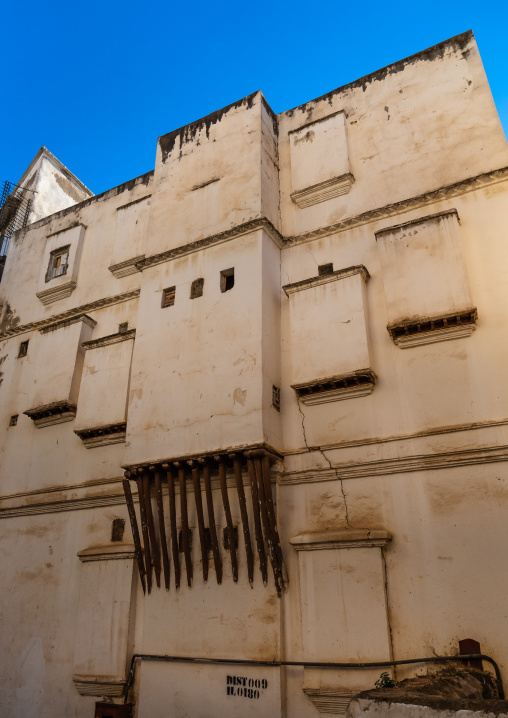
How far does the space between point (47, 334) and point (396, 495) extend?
960 cm

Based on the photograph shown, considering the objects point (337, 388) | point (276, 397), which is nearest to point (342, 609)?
point (337, 388)

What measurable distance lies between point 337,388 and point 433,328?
1870 mm

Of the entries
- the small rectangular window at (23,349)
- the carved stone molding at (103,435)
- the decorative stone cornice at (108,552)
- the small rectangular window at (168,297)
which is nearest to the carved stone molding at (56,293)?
the small rectangular window at (23,349)

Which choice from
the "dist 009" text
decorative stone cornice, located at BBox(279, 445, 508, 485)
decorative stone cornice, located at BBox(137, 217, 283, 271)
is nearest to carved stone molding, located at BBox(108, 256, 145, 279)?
decorative stone cornice, located at BBox(137, 217, 283, 271)

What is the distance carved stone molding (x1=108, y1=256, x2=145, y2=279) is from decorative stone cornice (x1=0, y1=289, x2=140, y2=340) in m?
0.64

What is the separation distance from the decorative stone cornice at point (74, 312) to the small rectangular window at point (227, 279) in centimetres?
296

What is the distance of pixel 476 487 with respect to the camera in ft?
26.7

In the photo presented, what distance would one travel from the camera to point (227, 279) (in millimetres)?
11406

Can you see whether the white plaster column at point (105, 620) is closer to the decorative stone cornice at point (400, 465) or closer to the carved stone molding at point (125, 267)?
the decorative stone cornice at point (400, 465)

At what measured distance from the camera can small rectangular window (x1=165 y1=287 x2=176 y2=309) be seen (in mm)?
11805

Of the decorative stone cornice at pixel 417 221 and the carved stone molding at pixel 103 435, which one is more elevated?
the decorative stone cornice at pixel 417 221

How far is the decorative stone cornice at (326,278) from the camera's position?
10234 mm

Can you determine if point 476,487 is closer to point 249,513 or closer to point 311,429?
point 311,429

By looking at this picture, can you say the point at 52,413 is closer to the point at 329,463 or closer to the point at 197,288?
the point at 197,288
